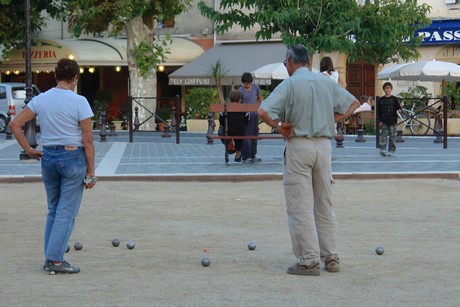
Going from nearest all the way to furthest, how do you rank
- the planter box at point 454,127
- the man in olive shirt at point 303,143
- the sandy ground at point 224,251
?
the sandy ground at point 224,251, the man in olive shirt at point 303,143, the planter box at point 454,127

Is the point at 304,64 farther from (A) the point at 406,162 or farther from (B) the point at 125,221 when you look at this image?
(A) the point at 406,162

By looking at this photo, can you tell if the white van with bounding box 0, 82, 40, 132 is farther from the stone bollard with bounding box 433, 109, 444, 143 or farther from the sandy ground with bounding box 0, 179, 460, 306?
the sandy ground with bounding box 0, 179, 460, 306

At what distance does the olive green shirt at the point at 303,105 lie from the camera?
28.3 feet

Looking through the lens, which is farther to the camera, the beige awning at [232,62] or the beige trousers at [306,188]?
the beige awning at [232,62]

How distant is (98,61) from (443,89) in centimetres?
1333

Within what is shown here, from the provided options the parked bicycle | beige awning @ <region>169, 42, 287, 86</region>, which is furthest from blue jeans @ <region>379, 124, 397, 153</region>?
beige awning @ <region>169, 42, 287, 86</region>

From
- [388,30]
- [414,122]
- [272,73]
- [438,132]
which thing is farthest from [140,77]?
[388,30]

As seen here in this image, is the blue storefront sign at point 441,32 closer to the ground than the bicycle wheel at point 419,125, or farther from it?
farther from it

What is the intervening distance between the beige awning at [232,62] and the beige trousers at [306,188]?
98.8 feet

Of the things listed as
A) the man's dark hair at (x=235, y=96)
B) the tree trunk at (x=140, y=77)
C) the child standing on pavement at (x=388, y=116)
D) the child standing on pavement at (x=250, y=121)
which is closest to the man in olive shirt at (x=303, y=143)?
the child standing on pavement at (x=250, y=121)

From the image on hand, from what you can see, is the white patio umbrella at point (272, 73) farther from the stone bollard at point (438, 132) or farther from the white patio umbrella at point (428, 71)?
the stone bollard at point (438, 132)

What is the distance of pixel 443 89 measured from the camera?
112 ft

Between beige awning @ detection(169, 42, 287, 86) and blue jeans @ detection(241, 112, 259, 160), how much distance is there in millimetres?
18686

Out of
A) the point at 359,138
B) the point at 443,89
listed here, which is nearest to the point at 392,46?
the point at 443,89
